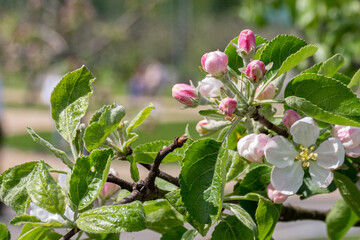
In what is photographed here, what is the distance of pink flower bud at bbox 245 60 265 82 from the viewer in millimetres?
594

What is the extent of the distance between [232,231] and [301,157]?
0.12 metres

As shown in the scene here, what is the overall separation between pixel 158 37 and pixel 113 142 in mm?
Result: 23057

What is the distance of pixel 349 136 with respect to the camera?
64 cm

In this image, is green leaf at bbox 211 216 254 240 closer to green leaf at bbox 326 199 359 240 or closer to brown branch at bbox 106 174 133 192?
brown branch at bbox 106 174 133 192

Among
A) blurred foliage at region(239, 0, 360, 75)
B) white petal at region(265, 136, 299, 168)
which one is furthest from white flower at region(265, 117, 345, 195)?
blurred foliage at region(239, 0, 360, 75)

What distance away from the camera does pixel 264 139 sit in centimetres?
62

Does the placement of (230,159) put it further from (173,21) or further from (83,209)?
(173,21)

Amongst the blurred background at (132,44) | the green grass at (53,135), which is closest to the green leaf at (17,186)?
the blurred background at (132,44)

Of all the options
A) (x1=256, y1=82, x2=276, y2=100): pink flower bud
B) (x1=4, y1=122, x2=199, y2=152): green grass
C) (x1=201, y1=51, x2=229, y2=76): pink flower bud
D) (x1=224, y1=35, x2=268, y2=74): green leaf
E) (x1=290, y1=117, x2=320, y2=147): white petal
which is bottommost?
(x1=4, y1=122, x2=199, y2=152): green grass

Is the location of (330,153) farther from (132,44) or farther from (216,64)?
(132,44)

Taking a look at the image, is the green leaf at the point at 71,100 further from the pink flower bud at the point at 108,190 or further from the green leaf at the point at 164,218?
the green leaf at the point at 164,218

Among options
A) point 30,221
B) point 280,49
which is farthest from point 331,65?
point 30,221

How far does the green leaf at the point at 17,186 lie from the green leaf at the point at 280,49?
31 centimetres

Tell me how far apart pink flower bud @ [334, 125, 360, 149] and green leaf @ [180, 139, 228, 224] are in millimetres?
147
